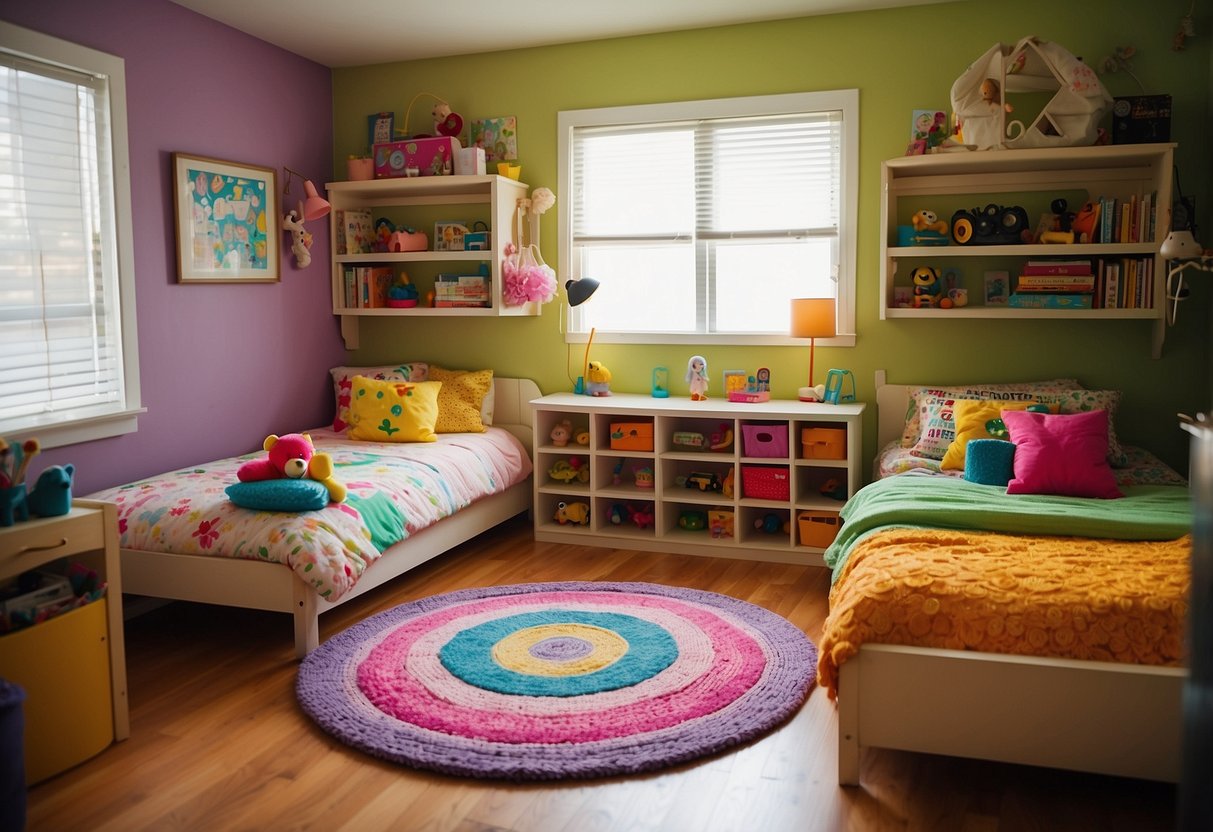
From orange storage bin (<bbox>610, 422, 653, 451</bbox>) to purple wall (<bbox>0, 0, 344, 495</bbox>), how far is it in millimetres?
1583

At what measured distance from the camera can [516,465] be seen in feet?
15.6

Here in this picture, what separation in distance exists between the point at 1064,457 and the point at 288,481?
263cm

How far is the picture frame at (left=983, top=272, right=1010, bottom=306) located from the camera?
4184mm

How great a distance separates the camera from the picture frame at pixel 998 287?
13.7ft

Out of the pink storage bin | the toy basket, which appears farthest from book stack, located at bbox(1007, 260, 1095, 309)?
the toy basket

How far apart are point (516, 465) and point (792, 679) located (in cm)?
211

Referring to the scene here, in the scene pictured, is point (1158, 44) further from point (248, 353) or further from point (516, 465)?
point (248, 353)

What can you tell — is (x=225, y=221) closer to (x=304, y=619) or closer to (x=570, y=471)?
(x=570, y=471)

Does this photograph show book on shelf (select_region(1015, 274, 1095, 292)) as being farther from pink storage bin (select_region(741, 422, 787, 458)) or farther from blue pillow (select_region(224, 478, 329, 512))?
blue pillow (select_region(224, 478, 329, 512))

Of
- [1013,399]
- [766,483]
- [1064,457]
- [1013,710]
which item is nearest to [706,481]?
[766,483]

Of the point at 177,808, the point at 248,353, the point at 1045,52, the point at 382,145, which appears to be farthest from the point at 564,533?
the point at 1045,52

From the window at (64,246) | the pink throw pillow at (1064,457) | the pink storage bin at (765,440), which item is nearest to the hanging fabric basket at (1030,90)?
the pink throw pillow at (1064,457)

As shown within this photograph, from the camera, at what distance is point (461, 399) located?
16.0 ft

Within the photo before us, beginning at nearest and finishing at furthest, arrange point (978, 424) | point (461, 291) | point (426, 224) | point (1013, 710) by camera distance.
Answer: point (1013, 710) < point (978, 424) < point (461, 291) < point (426, 224)
